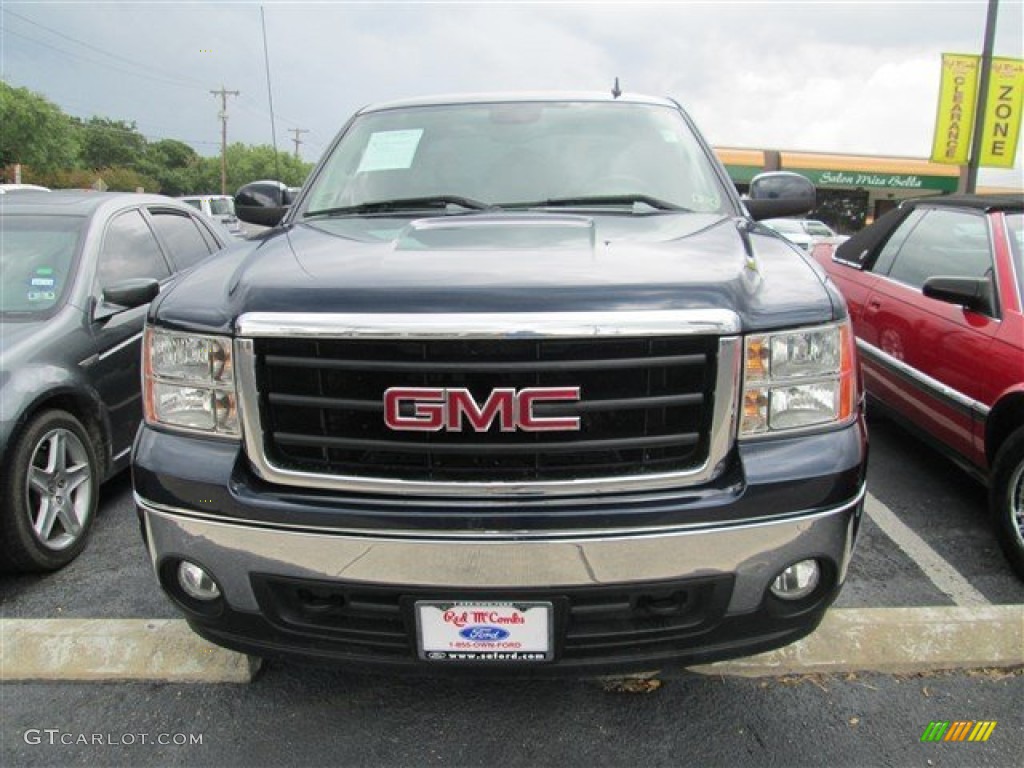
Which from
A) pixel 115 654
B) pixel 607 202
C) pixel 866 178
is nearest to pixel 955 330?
pixel 607 202

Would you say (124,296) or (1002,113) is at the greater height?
(1002,113)

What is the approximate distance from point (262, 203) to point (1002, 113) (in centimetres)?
1336

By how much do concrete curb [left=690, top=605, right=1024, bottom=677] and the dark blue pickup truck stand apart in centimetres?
68

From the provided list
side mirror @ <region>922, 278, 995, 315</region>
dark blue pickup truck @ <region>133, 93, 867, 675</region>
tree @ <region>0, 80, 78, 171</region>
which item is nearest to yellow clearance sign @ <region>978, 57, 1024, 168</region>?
side mirror @ <region>922, 278, 995, 315</region>

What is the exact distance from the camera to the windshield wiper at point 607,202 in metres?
2.82

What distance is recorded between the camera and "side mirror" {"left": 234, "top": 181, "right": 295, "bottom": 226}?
355 cm

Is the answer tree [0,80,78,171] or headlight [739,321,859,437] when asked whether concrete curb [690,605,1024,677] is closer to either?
headlight [739,321,859,437]

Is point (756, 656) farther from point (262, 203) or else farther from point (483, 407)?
point (262, 203)

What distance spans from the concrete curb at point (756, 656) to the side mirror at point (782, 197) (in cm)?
176

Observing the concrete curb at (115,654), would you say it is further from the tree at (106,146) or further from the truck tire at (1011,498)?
the tree at (106,146)

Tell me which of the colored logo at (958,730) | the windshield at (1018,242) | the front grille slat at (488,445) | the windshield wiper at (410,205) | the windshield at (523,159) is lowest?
the colored logo at (958,730)

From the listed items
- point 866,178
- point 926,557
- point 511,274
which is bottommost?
point 926,557

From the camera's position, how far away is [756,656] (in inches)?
101

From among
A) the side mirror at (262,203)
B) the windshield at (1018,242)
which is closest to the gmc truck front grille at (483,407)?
the side mirror at (262,203)
